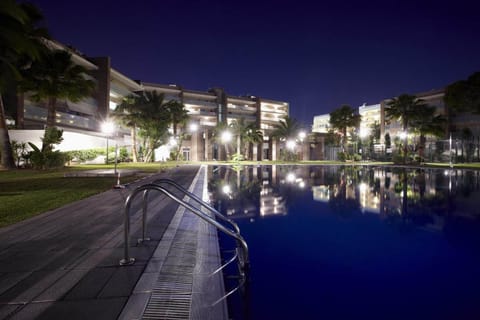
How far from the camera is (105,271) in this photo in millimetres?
3199

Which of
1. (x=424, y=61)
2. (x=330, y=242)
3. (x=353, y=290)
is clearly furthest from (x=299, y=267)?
(x=424, y=61)

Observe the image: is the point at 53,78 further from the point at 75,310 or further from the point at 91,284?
the point at 75,310

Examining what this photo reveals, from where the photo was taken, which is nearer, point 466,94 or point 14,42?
point 14,42

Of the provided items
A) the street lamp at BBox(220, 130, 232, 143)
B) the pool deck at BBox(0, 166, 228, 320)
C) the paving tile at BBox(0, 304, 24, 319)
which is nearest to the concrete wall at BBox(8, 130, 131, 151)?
the pool deck at BBox(0, 166, 228, 320)

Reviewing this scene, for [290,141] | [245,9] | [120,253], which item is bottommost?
[120,253]

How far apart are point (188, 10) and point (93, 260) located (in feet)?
220

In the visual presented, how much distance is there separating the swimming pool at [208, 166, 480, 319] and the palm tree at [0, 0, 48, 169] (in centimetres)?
1243

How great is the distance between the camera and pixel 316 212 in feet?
28.1

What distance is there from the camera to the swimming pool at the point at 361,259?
354 cm

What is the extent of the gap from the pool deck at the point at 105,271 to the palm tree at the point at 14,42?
1201 centimetres

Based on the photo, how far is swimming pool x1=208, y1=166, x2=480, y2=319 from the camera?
3.54m

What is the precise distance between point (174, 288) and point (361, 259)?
3.52 m

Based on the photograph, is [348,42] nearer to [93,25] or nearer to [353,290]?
[93,25]

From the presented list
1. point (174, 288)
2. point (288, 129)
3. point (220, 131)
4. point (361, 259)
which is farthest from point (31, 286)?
point (288, 129)
